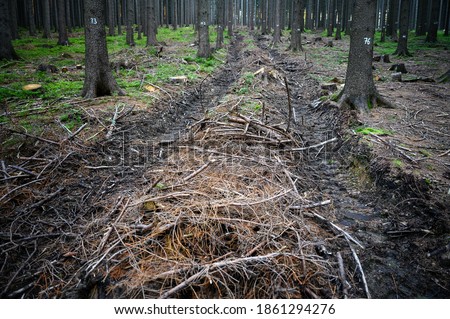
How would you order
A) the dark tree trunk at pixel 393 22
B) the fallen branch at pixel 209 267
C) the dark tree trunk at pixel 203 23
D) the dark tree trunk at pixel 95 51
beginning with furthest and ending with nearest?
1. the dark tree trunk at pixel 393 22
2. the dark tree trunk at pixel 203 23
3. the dark tree trunk at pixel 95 51
4. the fallen branch at pixel 209 267

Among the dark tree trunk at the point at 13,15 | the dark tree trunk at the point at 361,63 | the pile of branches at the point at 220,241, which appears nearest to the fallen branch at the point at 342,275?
the pile of branches at the point at 220,241

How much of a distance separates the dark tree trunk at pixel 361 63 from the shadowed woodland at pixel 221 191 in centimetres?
3

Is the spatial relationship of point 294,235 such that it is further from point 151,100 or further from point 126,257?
point 151,100

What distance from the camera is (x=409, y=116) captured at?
7051 millimetres

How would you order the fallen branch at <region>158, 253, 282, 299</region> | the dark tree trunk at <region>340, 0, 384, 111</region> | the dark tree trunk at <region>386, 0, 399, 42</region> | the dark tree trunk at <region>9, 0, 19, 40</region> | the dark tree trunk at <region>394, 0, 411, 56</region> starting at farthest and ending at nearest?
the dark tree trunk at <region>386, 0, 399, 42</region> → the dark tree trunk at <region>9, 0, 19, 40</region> → the dark tree trunk at <region>394, 0, 411, 56</region> → the dark tree trunk at <region>340, 0, 384, 111</region> → the fallen branch at <region>158, 253, 282, 299</region>

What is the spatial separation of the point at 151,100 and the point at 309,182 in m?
5.26

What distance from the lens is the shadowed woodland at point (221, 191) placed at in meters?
3.00

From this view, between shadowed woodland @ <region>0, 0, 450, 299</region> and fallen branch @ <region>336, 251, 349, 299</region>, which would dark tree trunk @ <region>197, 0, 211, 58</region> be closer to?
shadowed woodland @ <region>0, 0, 450, 299</region>

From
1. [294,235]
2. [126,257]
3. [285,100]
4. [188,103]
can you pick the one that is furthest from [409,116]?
[126,257]

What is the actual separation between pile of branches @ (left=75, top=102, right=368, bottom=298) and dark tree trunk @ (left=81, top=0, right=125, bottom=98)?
14.8ft

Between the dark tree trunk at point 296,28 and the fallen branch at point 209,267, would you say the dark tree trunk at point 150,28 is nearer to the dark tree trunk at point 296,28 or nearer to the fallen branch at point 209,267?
the dark tree trunk at point 296,28

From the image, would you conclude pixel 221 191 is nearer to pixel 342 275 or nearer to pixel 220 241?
pixel 220 241

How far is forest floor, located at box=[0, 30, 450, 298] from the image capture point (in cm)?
298

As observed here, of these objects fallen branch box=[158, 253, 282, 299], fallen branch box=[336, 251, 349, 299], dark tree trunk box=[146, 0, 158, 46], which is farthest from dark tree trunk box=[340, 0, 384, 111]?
dark tree trunk box=[146, 0, 158, 46]
